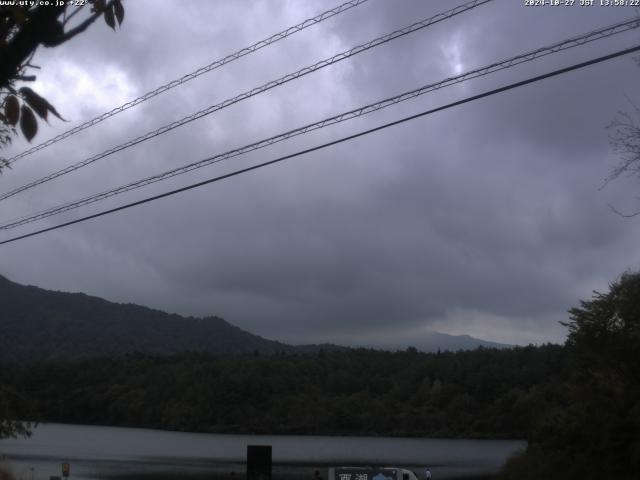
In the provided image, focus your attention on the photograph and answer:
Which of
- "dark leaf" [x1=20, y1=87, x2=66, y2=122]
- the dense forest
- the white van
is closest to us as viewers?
"dark leaf" [x1=20, y1=87, x2=66, y2=122]

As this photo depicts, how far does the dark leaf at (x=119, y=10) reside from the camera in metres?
4.36

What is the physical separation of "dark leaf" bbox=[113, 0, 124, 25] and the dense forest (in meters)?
109

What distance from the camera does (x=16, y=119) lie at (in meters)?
4.04

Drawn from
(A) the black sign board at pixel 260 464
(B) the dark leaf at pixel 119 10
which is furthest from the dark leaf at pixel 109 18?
(A) the black sign board at pixel 260 464

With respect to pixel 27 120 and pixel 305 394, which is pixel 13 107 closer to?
pixel 27 120

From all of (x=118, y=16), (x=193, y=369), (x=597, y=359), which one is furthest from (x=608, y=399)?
(x=193, y=369)

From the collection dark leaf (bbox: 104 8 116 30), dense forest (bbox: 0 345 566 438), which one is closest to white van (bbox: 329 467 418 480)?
dark leaf (bbox: 104 8 116 30)

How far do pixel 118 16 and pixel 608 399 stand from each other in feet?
82.3

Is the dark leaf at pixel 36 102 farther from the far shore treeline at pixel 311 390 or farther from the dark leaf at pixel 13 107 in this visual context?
the far shore treeline at pixel 311 390

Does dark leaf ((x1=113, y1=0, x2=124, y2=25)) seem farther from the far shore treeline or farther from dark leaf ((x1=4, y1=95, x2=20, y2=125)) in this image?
the far shore treeline

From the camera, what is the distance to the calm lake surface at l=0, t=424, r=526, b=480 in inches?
2574

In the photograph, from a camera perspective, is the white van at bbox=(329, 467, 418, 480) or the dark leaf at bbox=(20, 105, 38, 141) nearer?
the dark leaf at bbox=(20, 105, 38, 141)

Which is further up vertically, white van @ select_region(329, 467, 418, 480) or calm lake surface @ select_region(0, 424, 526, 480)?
calm lake surface @ select_region(0, 424, 526, 480)

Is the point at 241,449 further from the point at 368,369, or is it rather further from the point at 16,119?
the point at 16,119
